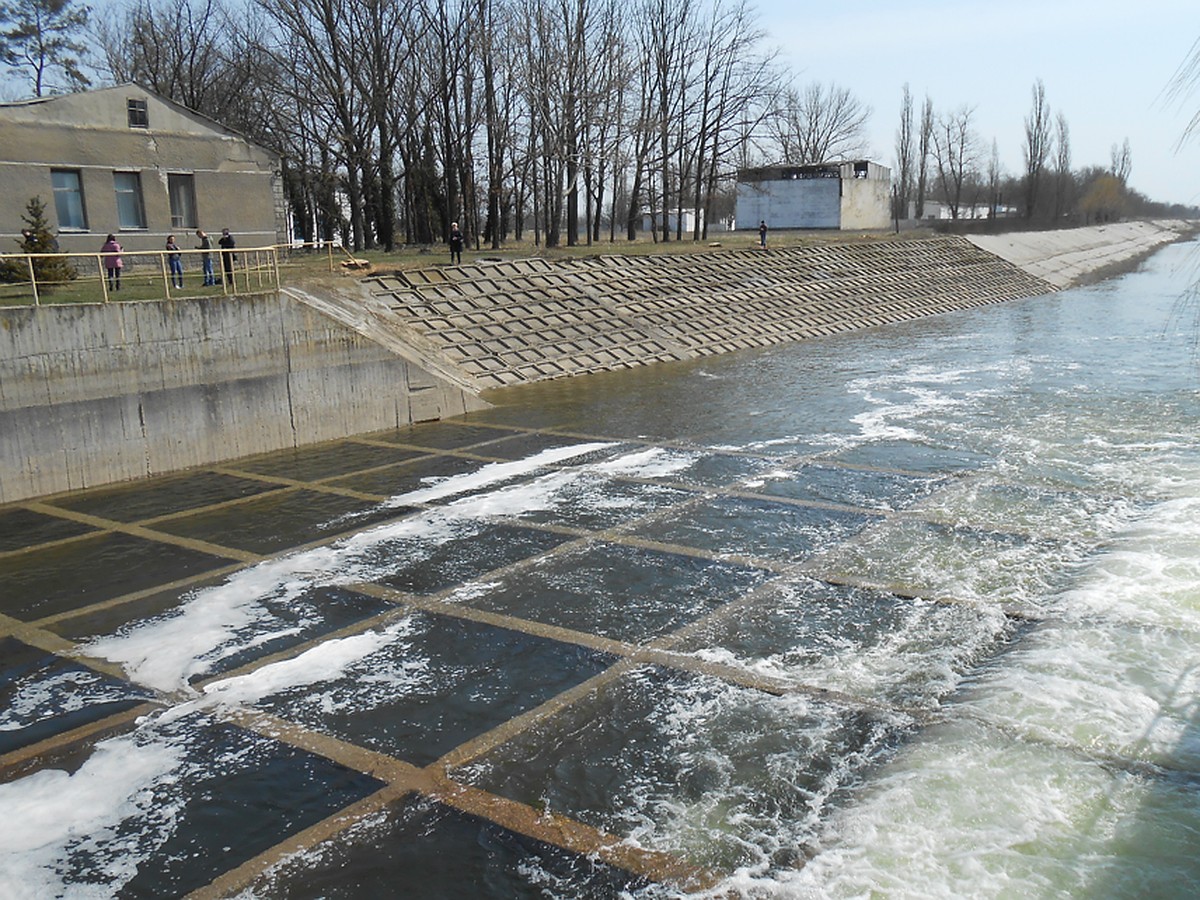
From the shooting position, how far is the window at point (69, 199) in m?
28.1

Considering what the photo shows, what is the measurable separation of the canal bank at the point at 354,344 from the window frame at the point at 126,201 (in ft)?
28.3

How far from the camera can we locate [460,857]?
22.1 ft

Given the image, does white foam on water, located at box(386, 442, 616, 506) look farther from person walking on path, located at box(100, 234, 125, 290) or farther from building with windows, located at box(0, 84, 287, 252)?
building with windows, located at box(0, 84, 287, 252)

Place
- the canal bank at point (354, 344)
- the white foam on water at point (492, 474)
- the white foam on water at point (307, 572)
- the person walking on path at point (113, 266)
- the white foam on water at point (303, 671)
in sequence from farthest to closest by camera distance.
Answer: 1. the person walking on path at point (113, 266)
2. the canal bank at point (354, 344)
3. the white foam on water at point (492, 474)
4. the white foam on water at point (307, 572)
5. the white foam on water at point (303, 671)

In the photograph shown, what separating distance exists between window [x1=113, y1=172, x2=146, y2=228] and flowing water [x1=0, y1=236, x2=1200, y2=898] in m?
14.9

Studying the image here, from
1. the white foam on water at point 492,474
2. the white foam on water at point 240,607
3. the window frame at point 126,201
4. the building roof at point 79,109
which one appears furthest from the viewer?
the window frame at point 126,201

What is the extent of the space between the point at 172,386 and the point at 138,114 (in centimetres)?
1532

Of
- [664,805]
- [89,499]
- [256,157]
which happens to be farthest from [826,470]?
[256,157]

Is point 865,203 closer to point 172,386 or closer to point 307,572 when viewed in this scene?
point 172,386

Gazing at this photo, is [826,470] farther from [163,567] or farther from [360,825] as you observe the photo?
[360,825]

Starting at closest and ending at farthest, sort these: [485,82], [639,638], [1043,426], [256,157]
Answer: [639,638] < [1043,426] < [256,157] < [485,82]

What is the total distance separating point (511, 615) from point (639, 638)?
1.59m

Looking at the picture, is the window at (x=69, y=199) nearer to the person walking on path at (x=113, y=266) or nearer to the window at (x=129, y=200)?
the window at (x=129, y=200)

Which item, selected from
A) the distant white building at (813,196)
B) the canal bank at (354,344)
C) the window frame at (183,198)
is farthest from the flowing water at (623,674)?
the distant white building at (813,196)
